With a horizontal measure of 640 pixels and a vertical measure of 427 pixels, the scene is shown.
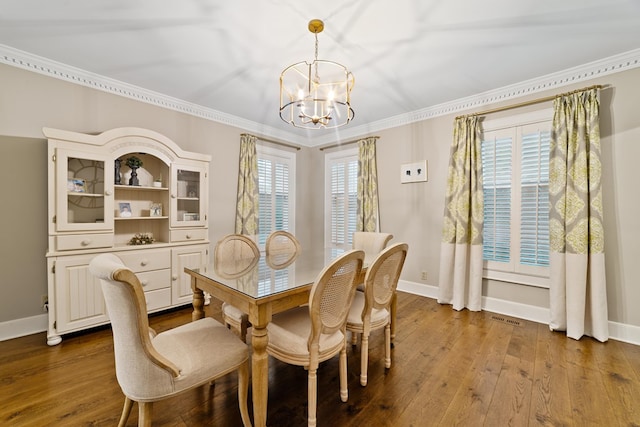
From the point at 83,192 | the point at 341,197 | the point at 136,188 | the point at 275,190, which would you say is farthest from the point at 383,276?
the point at 275,190

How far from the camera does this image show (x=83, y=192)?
2.67m

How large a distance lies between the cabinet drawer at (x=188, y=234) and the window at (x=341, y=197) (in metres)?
2.23

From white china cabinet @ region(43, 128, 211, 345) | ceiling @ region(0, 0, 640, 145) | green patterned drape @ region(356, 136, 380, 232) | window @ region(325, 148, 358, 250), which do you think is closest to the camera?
ceiling @ region(0, 0, 640, 145)

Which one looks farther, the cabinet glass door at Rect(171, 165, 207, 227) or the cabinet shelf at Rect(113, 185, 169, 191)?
the cabinet glass door at Rect(171, 165, 207, 227)

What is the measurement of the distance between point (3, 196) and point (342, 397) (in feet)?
11.4

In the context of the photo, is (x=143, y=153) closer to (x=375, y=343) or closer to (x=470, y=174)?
(x=375, y=343)

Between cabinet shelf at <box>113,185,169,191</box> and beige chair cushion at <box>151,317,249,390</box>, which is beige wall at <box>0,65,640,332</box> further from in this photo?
beige chair cushion at <box>151,317,249,390</box>

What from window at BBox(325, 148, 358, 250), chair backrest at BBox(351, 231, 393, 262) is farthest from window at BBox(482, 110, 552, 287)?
window at BBox(325, 148, 358, 250)

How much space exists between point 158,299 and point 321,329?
7.83 ft

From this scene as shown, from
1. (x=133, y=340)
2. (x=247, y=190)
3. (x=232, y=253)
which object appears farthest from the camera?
(x=247, y=190)

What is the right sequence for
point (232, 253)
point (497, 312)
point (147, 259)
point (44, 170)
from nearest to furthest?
point (232, 253) → point (44, 170) → point (147, 259) → point (497, 312)

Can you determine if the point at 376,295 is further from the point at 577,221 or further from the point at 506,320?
the point at 577,221

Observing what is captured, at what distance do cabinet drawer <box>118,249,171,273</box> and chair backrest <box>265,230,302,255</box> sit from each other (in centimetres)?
120

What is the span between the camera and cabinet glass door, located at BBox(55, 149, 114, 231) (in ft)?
8.09
